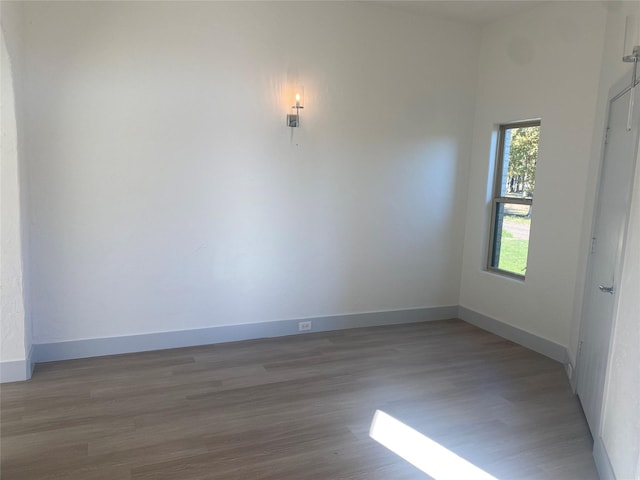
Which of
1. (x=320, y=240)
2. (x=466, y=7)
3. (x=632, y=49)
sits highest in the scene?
(x=466, y=7)

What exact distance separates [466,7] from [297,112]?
1.87 meters

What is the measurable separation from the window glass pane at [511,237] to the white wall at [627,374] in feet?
6.85

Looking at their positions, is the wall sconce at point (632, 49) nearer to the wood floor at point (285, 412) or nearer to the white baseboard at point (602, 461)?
the white baseboard at point (602, 461)

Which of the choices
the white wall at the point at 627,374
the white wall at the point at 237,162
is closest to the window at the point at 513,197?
the white wall at the point at 237,162

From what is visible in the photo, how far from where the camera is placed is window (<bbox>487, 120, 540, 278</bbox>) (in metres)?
4.43

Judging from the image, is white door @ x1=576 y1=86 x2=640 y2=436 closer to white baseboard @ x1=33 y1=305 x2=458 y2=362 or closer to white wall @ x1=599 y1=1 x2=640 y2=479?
white wall @ x1=599 y1=1 x2=640 y2=479

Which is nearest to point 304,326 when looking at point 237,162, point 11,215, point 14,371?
point 237,162

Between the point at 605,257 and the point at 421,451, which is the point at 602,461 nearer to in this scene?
the point at 421,451

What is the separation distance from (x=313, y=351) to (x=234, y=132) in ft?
6.60

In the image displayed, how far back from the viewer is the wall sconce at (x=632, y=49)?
2516 mm

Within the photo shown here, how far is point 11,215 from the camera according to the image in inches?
125

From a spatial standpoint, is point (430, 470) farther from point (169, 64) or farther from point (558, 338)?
point (169, 64)

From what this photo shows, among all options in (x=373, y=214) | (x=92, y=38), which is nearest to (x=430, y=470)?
(x=373, y=214)

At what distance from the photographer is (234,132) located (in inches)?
158
